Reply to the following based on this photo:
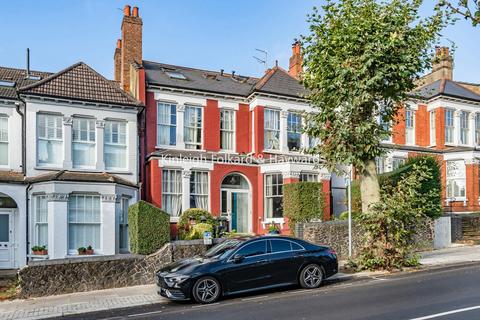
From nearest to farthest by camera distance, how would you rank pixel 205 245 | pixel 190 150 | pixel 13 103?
1. pixel 205 245
2. pixel 13 103
3. pixel 190 150

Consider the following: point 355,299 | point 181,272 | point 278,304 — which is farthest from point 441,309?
point 181,272

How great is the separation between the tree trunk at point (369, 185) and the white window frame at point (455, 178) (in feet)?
47.2

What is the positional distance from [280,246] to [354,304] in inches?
115

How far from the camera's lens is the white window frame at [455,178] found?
90.2ft

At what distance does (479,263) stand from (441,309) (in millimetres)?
7969

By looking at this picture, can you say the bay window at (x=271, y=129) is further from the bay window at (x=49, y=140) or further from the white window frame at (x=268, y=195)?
the bay window at (x=49, y=140)

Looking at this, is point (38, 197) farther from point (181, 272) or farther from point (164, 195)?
point (181, 272)

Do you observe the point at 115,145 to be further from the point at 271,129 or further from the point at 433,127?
the point at 433,127

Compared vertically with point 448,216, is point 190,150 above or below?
above

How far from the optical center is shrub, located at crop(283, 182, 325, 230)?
19.3 m

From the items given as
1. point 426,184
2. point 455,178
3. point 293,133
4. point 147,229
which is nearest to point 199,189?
point 293,133

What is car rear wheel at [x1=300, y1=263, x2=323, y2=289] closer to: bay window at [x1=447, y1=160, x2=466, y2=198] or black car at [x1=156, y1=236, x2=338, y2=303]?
black car at [x1=156, y1=236, x2=338, y2=303]

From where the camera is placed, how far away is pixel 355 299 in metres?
10.6

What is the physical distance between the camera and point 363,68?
14.4 meters
